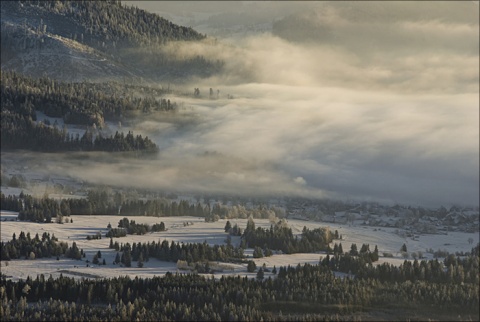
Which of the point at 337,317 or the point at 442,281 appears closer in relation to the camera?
the point at 337,317

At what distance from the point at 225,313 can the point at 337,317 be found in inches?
802

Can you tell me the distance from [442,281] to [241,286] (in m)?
48.9

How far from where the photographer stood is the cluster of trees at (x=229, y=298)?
158 m

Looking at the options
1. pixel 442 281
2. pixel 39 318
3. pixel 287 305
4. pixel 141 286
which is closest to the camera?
pixel 39 318

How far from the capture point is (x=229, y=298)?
549 feet

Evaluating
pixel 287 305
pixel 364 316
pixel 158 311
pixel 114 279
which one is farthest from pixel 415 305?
pixel 114 279

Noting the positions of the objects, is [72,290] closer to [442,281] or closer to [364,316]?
[364,316]

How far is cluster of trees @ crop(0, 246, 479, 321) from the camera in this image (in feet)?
517

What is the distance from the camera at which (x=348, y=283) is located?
183500mm

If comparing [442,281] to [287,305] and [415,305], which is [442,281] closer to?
[415,305]

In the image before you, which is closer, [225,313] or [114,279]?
[225,313]

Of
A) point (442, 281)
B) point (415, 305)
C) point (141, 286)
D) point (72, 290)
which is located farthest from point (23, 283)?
point (442, 281)

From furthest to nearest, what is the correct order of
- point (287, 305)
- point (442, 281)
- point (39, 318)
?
point (442, 281) < point (287, 305) < point (39, 318)

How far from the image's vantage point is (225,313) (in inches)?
6240
